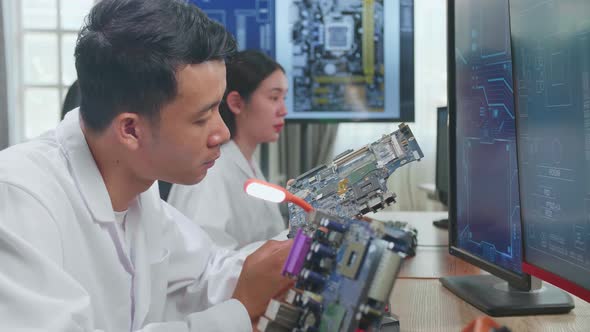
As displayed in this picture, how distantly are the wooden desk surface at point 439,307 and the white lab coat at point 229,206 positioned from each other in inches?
23.0

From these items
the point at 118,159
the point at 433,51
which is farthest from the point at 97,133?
the point at 433,51

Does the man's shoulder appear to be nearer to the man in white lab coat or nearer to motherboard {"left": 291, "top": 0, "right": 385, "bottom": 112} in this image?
the man in white lab coat

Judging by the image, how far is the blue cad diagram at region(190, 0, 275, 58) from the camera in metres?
2.76

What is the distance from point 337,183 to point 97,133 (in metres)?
0.41

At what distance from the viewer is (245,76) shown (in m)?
2.28

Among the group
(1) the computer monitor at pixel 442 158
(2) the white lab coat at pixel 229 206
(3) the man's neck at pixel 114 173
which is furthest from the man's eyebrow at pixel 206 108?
(1) the computer monitor at pixel 442 158

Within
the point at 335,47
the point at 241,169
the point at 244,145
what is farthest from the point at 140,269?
the point at 335,47

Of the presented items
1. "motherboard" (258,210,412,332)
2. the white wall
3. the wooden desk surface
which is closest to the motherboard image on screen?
the white wall

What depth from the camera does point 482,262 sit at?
1.16 metres

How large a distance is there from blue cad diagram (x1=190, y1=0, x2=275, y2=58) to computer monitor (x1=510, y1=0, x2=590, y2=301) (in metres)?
1.89

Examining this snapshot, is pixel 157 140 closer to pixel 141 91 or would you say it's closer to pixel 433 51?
pixel 141 91

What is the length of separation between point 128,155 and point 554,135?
66 cm

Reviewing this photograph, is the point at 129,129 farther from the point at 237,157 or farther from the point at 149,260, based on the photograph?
the point at 237,157

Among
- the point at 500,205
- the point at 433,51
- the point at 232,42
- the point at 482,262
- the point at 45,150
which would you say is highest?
the point at 433,51
